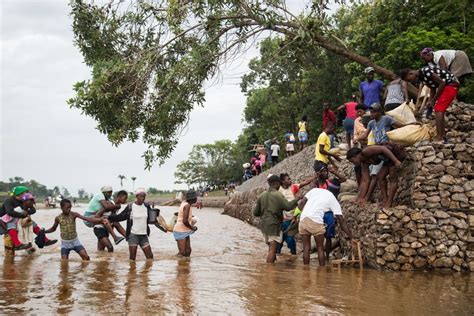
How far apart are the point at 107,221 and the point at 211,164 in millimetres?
65871

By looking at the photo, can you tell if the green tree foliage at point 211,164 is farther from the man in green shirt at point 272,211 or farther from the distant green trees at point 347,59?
the man in green shirt at point 272,211

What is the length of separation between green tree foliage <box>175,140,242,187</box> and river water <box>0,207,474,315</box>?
196 feet

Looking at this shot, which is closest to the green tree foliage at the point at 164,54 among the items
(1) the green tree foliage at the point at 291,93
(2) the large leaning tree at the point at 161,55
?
(2) the large leaning tree at the point at 161,55

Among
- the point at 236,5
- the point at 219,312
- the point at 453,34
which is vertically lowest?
the point at 219,312

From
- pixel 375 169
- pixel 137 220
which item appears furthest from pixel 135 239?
pixel 375 169

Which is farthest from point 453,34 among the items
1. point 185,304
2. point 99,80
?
point 185,304

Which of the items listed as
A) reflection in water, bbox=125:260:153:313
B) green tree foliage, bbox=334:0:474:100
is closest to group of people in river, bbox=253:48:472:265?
reflection in water, bbox=125:260:153:313

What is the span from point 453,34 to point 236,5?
35.4ft

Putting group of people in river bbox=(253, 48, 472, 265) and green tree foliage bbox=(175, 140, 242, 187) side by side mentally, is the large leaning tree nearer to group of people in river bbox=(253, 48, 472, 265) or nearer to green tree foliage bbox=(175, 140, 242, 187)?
group of people in river bbox=(253, 48, 472, 265)

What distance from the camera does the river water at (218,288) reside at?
5.60m

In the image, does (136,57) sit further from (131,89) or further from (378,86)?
(378,86)

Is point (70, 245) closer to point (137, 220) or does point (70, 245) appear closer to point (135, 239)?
point (135, 239)

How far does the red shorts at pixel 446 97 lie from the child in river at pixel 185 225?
496 cm

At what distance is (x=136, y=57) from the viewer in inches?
514
